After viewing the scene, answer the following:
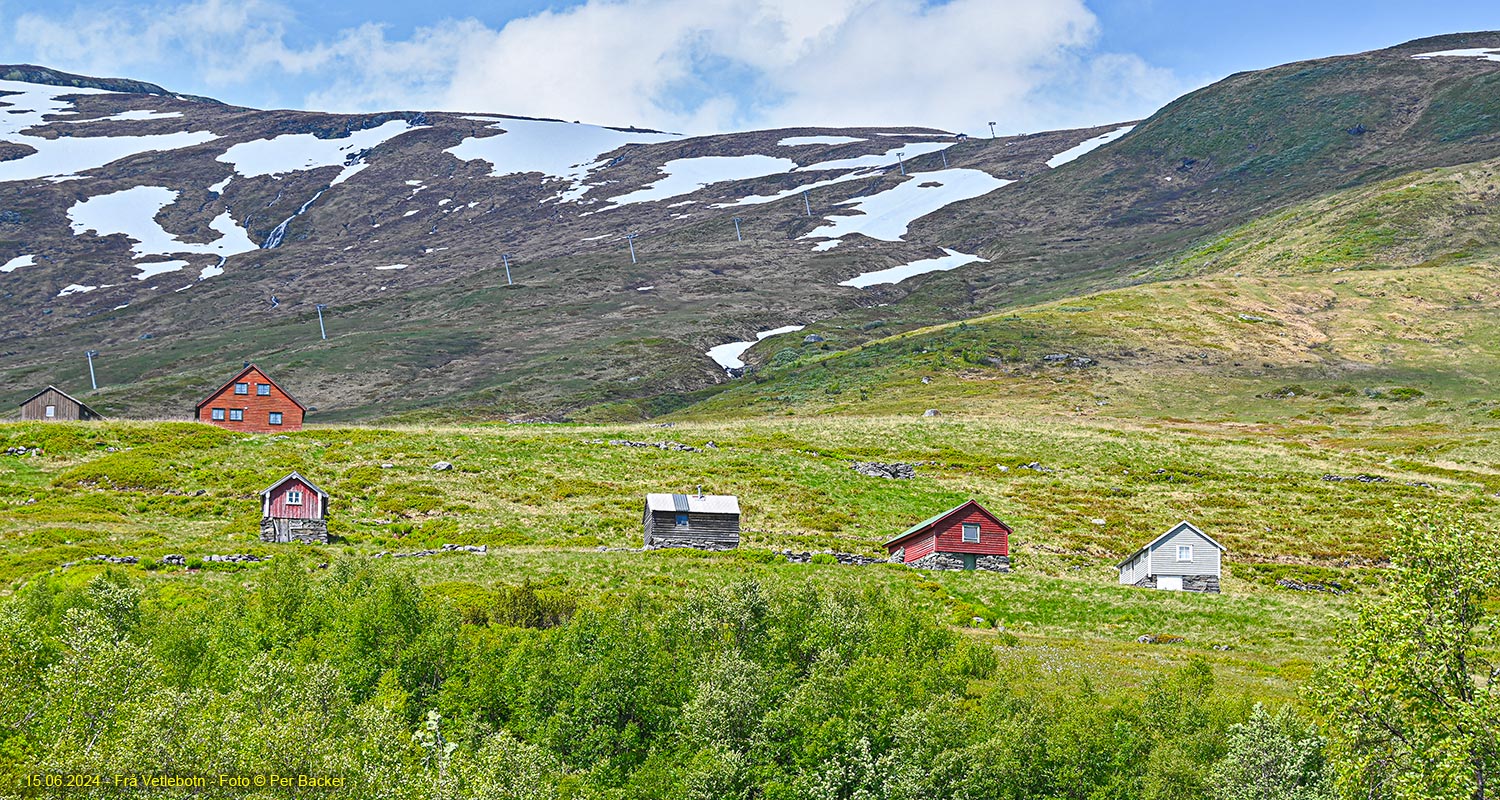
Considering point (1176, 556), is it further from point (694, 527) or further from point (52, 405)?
point (52, 405)

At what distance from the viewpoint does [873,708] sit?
39.1m

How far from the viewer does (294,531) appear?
225ft

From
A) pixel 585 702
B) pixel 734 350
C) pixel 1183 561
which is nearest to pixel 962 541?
pixel 1183 561

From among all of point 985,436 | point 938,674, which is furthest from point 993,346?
point 938,674

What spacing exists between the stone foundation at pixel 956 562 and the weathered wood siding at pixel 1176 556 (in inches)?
350

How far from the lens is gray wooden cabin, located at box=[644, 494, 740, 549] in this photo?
71.8 m

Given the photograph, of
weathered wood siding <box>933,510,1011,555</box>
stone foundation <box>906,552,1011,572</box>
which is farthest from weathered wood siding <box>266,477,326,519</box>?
weathered wood siding <box>933,510,1011,555</box>

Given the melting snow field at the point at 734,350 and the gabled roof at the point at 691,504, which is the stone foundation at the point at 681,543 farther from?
the melting snow field at the point at 734,350

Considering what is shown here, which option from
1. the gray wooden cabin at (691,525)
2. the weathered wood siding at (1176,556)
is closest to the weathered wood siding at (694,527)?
the gray wooden cabin at (691,525)

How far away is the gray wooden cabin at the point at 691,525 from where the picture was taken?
2825 inches

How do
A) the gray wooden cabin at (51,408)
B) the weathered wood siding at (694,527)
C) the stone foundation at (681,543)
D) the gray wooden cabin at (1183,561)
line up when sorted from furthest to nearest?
1. the gray wooden cabin at (51,408)
2. the weathered wood siding at (694,527)
3. the stone foundation at (681,543)
4. the gray wooden cabin at (1183,561)

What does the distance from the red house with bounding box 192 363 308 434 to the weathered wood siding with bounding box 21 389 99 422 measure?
1180 centimetres

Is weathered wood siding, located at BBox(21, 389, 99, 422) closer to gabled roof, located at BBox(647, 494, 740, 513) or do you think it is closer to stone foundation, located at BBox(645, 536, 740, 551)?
gabled roof, located at BBox(647, 494, 740, 513)

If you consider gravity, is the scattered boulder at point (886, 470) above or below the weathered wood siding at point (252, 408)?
below
